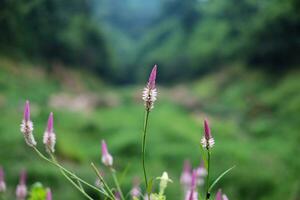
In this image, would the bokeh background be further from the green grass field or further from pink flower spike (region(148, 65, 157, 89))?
pink flower spike (region(148, 65, 157, 89))

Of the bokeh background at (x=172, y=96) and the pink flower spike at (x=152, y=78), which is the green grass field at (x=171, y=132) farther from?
the pink flower spike at (x=152, y=78)

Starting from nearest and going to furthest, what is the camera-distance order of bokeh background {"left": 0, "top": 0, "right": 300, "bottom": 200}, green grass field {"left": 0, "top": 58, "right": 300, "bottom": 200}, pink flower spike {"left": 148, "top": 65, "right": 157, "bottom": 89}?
pink flower spike {"left": 148, "top": 65, "right": 157, "bottom": 89} < green grass field {"left": 0, "top": 58, "right": 300, "bottom": 200} < bokeh background {"left": 0, "top": 0, "right": 300, "bottom": 200}

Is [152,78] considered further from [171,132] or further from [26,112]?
[171,132]

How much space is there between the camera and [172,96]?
23938 millimetres

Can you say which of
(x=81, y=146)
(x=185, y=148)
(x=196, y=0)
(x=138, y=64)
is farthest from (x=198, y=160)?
(x=138, y=64)

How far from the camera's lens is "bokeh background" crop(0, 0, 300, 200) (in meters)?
7.89

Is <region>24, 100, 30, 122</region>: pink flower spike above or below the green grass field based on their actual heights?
below

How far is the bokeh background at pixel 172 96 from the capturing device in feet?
25.9

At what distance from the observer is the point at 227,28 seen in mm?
22516

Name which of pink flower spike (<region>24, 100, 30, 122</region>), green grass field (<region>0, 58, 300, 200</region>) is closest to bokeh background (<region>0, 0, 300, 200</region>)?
green grass field (<region>0, 58, 300, 200</region>)

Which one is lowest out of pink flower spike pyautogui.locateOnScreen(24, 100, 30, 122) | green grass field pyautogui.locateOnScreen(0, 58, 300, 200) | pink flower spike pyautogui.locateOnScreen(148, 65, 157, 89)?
pink flower spike pyautogui.locateOnScreen(24, 100, 30, 122)

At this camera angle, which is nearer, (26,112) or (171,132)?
(26,112)

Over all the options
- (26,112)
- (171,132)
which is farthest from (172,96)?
(26,112)

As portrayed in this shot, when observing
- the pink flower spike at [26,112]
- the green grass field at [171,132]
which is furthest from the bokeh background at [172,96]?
the pink flower spike at [26,112]
